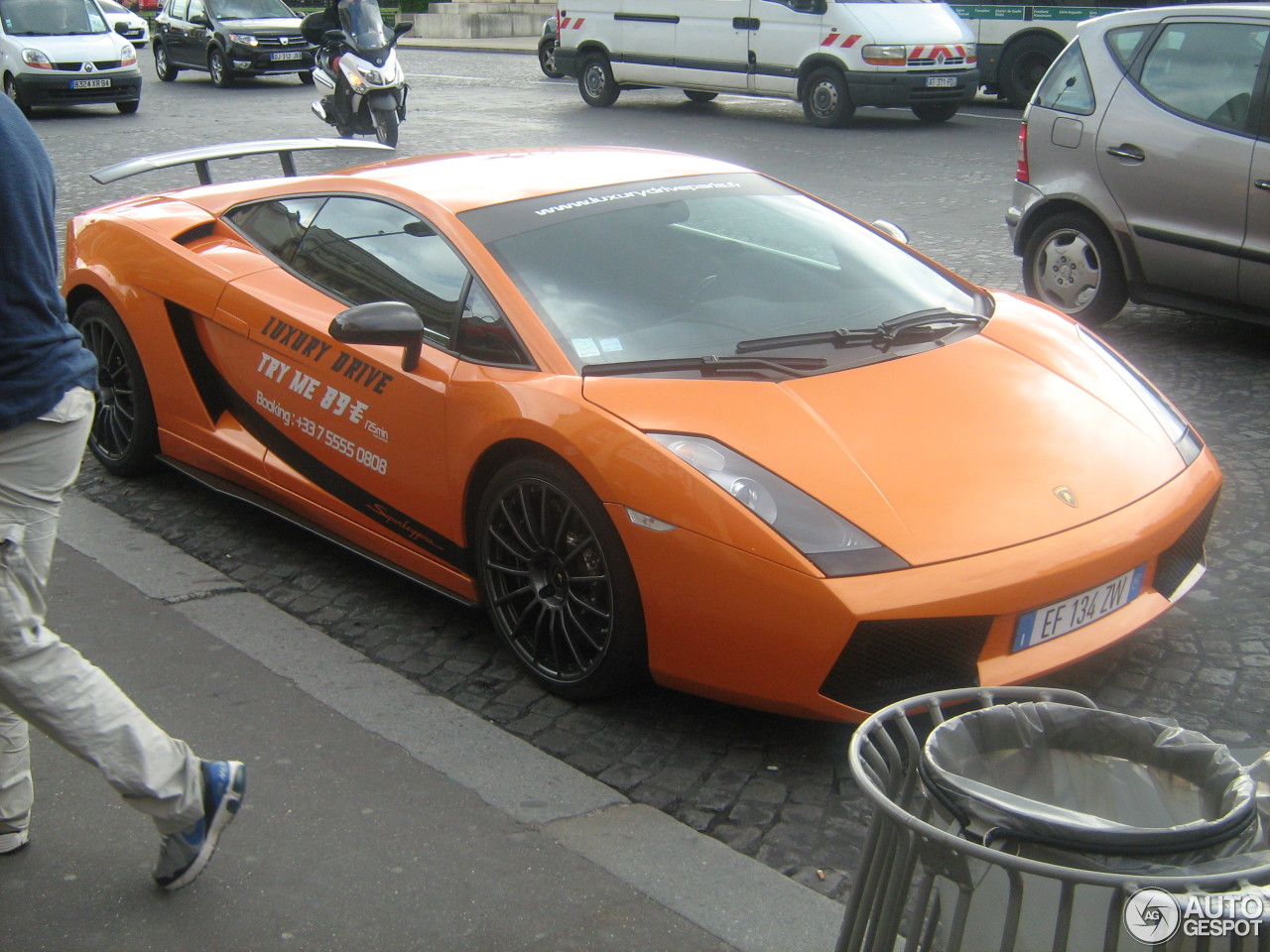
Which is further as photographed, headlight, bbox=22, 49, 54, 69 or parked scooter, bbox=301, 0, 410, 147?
headlight, bbox=22, 49, 54, 69

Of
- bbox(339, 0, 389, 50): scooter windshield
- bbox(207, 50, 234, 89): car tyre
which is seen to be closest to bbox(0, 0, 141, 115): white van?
bbox(207, 50, 234, 89): car tyre

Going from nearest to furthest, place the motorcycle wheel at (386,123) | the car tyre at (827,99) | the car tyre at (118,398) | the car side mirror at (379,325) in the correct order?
the car side mirror at (379,325)
the car tyre at (118,398)
the motorcycle wheel at (386,123)
the car tyre at (827,99)

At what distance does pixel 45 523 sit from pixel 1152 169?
5638mm

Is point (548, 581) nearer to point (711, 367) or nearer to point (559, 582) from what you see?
point (559, 582)

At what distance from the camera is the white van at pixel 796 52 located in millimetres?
15484

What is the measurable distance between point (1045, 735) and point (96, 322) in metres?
4.25

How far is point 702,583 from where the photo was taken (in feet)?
10.2

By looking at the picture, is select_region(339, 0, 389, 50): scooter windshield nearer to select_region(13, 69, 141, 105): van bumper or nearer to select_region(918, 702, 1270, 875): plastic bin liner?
select_region(13, 69, 141, 105): van bumper

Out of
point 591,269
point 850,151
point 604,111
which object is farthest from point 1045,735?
point 604,111

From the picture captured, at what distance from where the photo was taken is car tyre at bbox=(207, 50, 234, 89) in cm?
2255

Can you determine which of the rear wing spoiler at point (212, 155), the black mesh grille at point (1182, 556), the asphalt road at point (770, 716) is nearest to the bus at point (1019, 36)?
the asphalt road at point (770, 716)

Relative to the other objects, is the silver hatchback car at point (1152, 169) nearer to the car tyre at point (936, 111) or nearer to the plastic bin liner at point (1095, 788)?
the plastic bin liner at point (1095, 788)

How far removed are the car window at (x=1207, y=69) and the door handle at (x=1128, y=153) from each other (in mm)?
250

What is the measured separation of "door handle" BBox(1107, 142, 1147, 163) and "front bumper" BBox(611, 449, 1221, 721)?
13.1 feet
